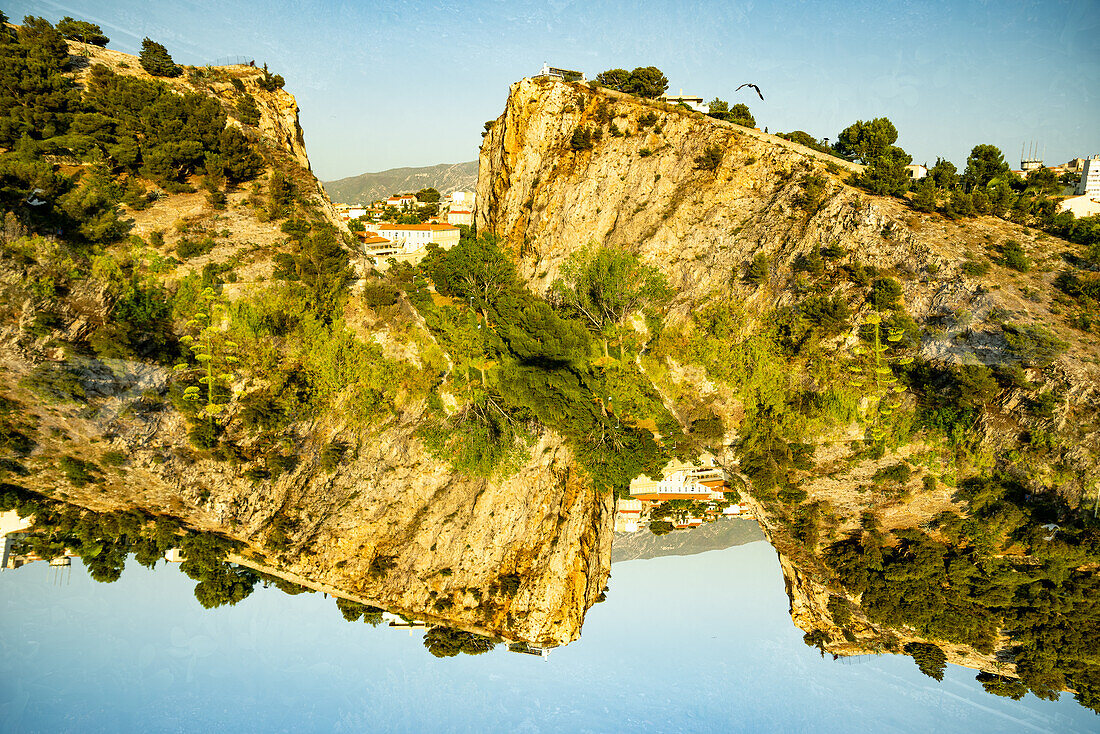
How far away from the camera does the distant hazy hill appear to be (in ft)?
479

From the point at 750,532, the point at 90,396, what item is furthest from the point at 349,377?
the point at 750,532

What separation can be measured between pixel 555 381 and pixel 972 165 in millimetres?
40134

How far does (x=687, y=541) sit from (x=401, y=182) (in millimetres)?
134448

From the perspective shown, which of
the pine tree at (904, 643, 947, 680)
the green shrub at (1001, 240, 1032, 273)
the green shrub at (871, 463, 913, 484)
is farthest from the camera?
the pine tree at (904, 643, 947, 680)

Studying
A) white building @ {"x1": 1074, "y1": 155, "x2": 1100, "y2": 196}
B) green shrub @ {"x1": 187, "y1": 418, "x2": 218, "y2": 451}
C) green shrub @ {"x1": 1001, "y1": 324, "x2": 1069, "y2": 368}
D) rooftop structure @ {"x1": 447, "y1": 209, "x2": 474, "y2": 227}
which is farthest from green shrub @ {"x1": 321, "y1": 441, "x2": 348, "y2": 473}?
white building @ {"x1": 1074, "y1": 155, "x2": 1100, "y2": 196}

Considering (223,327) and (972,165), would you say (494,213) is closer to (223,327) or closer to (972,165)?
(223,327)

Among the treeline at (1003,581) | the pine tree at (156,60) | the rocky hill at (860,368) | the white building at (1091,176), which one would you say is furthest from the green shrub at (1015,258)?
the pine tree at (156,60)

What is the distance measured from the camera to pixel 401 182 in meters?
150

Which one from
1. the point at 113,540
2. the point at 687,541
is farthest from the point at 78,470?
the point at 687,541

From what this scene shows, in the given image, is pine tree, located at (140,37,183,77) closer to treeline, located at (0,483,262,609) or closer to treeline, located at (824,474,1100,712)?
treeline, located at (0,483,262,609)

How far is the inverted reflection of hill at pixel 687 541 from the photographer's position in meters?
98.6

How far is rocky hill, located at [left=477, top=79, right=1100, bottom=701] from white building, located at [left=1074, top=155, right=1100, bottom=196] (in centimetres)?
4372

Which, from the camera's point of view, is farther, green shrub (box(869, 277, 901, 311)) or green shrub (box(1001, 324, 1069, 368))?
green shrub (box(869, 277, 901, 311))

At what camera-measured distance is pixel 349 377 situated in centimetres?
3181
